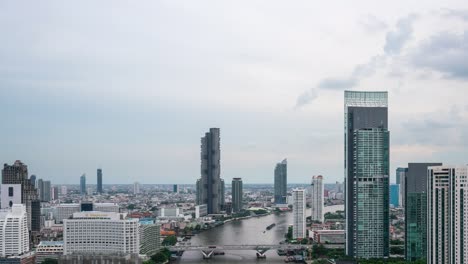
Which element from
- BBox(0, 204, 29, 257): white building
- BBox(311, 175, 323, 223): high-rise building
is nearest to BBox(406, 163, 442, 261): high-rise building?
BBox(0, 204, 29, 257): white building

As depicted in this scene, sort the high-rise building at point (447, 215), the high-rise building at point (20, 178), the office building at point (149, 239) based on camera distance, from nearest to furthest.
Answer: the high-rise building at point (447, 215), the office building at point (149, 239), the high-rise building at point (20, 178)

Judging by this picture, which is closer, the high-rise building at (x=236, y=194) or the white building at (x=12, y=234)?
the white building at (x=12, y=234)

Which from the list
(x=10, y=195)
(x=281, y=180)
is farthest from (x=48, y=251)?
(x=281, y=180)

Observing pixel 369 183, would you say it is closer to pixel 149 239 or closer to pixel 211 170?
pixel 149 239

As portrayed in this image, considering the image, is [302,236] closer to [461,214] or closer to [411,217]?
[411,217]

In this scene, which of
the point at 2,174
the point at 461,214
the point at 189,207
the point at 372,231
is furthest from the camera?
the point at 189,207

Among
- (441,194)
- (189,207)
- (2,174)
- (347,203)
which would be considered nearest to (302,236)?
(347,203)

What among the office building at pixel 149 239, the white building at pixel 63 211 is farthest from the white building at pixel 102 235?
the white building at pixel 63 211

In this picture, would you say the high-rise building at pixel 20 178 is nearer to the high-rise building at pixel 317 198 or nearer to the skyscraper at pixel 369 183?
the skyscraper at pixel 369 183
